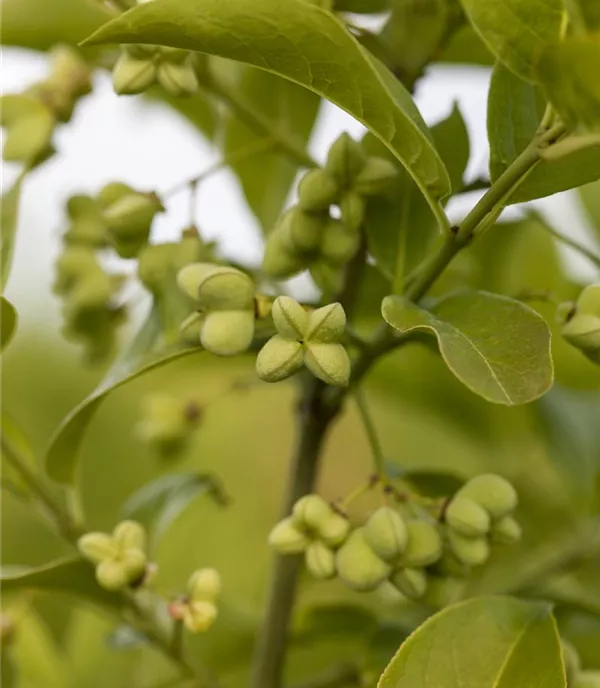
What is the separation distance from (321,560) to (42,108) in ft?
1.24

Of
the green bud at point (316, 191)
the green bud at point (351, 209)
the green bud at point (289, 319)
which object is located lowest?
the green bud at point (289, 319)

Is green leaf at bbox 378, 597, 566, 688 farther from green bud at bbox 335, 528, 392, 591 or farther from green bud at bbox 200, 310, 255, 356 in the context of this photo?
green bud at bbox 200, 310, 255, 356

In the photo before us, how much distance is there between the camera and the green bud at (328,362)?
1.62 feet

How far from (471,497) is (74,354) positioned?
1306 mm

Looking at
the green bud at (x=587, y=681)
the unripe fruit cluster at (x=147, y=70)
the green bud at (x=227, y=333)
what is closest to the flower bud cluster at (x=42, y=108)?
the unripe fruit cluster at (x=147, y=70)

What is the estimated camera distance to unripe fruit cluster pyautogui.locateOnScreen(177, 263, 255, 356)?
1.76ft

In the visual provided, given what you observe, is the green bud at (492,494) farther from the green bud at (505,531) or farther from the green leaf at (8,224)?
the green leaf at (8,224)

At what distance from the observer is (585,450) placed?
103 cm

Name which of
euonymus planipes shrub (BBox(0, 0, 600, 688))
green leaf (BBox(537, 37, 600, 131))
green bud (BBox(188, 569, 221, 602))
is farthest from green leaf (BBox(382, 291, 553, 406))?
green bud (BBox(188, 569, 221, 602))

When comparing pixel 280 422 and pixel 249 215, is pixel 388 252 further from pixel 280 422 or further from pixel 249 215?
pixel 280 422

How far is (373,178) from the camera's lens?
1.90 ft

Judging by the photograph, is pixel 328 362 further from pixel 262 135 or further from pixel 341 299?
pixel 262 135

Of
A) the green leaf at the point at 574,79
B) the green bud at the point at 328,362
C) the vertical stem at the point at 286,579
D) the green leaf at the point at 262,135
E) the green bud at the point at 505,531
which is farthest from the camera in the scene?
the green leaf at the point at 262,135

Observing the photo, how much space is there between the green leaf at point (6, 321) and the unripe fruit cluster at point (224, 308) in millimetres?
115
